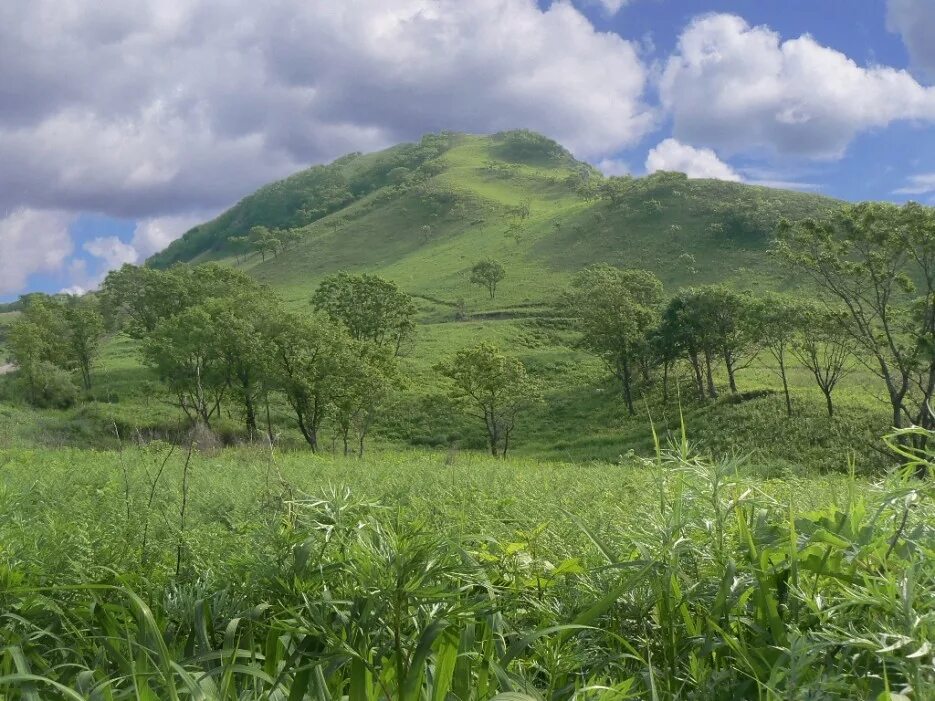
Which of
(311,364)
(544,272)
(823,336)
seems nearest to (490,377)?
(311,364)

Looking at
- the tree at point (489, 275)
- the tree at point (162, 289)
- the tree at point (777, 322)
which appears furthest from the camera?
the tree at point (489, 275)

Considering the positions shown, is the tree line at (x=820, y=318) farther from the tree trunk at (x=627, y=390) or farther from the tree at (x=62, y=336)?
the tree at (x=62, y=336)

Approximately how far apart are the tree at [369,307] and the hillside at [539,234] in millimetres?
21523

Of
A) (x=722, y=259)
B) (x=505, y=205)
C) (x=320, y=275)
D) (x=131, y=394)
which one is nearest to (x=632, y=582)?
(x=131, y=394)

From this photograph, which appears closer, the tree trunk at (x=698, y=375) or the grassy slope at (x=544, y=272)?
the grassy slope at (x=544, y=272)

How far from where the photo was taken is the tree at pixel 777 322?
34062 mm

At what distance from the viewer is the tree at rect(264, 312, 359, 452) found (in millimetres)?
31203

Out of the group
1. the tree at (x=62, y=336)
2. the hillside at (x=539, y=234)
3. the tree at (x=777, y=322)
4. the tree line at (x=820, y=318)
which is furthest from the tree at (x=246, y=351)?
the hillside at (x=539, y=234)

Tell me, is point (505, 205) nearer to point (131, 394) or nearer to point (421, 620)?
point (131, 394)

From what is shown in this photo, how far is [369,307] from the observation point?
56.5 meters

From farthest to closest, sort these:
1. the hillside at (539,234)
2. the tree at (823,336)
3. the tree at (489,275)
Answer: the hillside at (539,234), the tree at (489,275), the tree at (823,336)

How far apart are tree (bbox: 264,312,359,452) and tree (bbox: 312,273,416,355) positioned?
20803mm

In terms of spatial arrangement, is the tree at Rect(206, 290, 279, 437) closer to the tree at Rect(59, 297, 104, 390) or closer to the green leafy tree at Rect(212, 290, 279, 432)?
the green leafy tree at Rect(212, 290, 279, 432)

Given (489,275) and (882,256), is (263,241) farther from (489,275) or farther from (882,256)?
(882,256)
